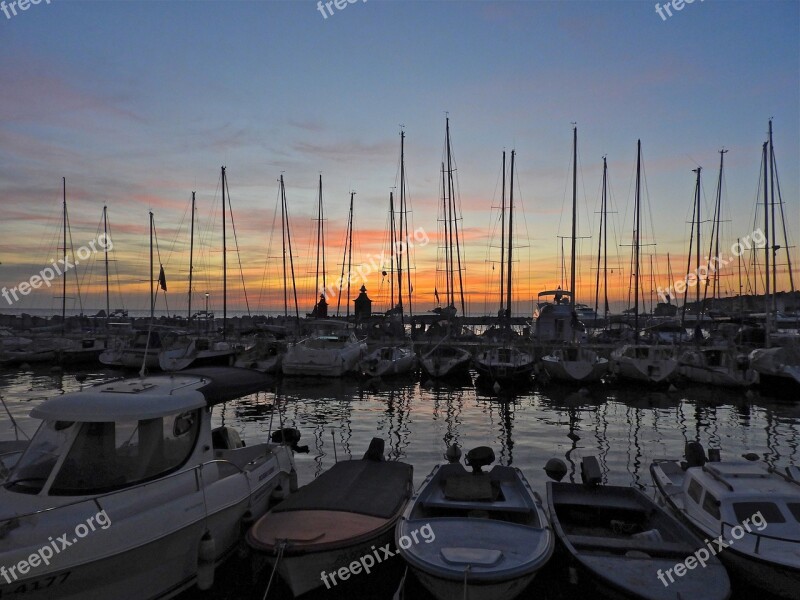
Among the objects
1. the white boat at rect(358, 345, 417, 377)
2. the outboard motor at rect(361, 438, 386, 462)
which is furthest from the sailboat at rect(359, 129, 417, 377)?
the outboard motor at rect(361, 438, 386, 462)

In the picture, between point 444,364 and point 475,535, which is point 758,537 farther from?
point 444,364

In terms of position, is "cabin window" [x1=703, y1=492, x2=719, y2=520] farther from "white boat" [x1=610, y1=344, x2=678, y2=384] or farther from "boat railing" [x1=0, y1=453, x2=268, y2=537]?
"white boat" [x1=610, y1=344, x2=678, y2=384]

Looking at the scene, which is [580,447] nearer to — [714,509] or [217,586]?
[714,509]

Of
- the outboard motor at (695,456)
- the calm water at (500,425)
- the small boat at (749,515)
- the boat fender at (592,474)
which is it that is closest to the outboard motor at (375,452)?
the calm water at (500,425)

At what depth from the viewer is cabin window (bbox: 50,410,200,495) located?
7.96 m

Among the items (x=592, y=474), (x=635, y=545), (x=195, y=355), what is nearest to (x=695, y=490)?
(x=592, y=474)

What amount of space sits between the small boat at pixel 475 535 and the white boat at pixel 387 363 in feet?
78.5

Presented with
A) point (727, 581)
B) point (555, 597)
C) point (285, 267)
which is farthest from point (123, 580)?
point (285, 267)

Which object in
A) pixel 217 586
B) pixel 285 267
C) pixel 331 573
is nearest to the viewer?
pixel 331 573

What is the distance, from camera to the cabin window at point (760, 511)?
9272 mm

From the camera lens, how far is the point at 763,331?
41.8 meters

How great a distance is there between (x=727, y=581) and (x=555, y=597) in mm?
2493

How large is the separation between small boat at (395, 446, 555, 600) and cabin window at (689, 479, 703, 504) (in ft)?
10.0

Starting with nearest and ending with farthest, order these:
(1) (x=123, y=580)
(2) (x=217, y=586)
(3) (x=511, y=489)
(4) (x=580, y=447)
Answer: (1) (x=123, y=580) < (2) (x=217, y=586) < (3) (x=511, y=489) < (4) (x=580, y=447)
